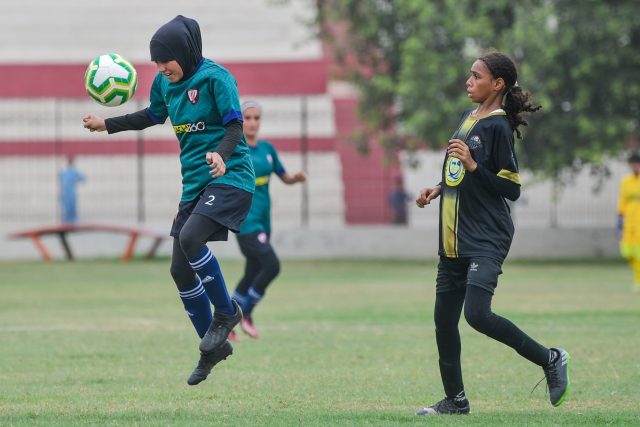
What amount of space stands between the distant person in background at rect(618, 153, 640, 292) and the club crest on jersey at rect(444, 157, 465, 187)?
40.9 ft

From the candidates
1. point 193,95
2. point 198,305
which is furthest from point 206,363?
point 193,95

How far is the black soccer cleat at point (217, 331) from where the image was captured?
7.68 metres

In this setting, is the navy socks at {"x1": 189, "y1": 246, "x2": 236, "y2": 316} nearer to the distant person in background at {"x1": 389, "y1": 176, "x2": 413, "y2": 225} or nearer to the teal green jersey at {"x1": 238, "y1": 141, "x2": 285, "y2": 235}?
the teal green jersey at {"x1": 238, "y1": 141, "x2": 285, "y2": 235}

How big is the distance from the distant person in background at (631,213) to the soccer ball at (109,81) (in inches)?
493

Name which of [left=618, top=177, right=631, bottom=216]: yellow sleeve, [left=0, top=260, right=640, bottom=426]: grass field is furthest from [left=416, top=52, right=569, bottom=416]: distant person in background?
[left=618, top=177, right=631, bottom=216]: yellow sleeve

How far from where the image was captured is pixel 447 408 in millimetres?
7449

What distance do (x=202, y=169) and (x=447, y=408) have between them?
2.08 m

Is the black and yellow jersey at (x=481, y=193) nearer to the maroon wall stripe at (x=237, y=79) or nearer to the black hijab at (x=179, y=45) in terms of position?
the black hijab at (x=179, y=45)

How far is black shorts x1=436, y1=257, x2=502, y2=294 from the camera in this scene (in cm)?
713

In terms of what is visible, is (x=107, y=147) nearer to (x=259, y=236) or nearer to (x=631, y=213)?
(x=631, y=213)

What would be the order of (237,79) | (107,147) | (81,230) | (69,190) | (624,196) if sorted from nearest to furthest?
(624,196)
(81,230)
(69,190)
(107,147)
(237,79)

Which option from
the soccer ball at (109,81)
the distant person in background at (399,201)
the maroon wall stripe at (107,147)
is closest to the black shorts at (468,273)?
the soccer ball at (109,81)

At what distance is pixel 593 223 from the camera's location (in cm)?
2953

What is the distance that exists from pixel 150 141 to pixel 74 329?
19.0 metres
